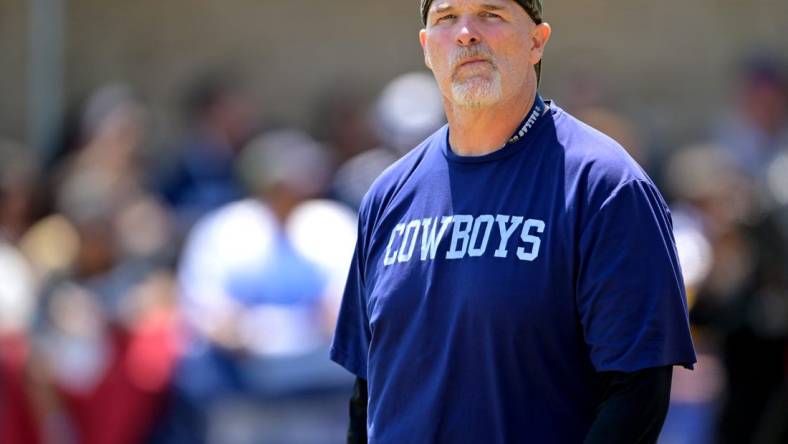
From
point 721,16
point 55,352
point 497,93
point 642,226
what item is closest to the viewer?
point 642,226

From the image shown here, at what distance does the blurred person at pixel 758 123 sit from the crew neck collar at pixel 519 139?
598 centimetres

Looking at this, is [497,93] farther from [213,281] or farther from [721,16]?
[721,16]

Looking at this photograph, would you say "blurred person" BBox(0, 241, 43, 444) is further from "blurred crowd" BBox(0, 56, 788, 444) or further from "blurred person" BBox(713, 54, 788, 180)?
"blurred person" BBox(713, 54, 788, 180)

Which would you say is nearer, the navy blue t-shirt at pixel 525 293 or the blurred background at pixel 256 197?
the navy blue t-shirt at pixel 525 293

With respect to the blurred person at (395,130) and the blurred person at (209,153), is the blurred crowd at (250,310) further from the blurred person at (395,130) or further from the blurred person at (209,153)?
the blurred person at (209,153)

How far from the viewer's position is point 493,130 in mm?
3541

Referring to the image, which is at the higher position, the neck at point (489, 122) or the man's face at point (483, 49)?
the man's face at point (483, 49)

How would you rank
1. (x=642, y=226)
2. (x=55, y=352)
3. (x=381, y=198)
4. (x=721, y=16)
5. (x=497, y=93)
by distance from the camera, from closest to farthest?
(x=642, y=226), (x=497, y=93), (x=381, y=198), (x=55, y=352), (x=721, y=16)

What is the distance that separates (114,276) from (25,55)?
3.60m

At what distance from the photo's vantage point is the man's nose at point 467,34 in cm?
348

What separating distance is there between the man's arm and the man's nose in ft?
2.62

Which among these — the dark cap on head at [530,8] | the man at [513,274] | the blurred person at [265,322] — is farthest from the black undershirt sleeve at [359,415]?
the blurred person at [265,322]

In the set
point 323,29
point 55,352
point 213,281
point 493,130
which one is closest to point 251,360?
point 213,281

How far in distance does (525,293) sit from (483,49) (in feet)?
1.86
